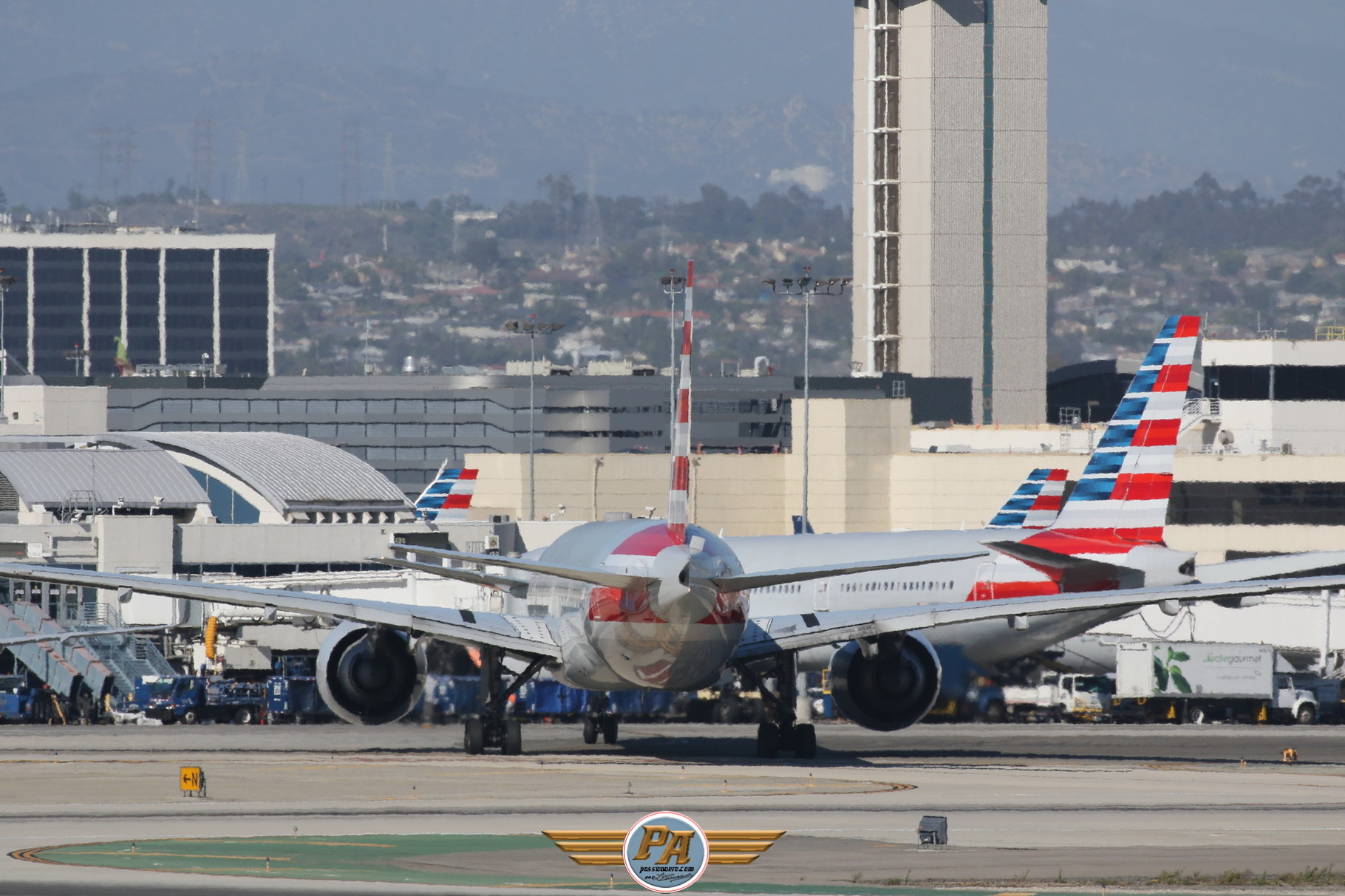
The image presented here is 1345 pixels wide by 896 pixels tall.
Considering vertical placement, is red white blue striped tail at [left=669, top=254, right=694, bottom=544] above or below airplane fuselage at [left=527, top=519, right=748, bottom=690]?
above

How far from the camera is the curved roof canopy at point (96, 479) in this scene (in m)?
97.6

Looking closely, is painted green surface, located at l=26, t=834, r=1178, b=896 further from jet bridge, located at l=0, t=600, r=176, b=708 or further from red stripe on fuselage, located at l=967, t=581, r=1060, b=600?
jet bridge, located at l=0, t=600, r=176, b=708

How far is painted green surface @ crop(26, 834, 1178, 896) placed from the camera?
25.0 meters

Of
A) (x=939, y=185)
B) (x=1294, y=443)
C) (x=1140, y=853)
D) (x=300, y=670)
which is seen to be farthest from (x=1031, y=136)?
(x=1140, y=853)

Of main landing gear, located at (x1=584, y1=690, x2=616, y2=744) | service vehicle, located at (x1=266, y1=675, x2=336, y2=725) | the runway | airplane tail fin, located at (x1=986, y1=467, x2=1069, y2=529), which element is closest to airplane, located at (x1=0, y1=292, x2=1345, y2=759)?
the runway

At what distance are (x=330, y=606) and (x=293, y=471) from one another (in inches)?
3034

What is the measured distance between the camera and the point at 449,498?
339 feet

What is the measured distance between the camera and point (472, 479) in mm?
105375

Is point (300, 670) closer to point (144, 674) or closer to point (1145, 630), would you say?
point (144, 674)

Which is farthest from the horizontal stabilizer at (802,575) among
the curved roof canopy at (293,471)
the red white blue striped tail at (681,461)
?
the curved roof canopy at (293,471)

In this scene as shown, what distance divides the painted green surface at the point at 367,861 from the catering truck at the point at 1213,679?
128 feet

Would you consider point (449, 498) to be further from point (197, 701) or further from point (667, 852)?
point (667, 852)

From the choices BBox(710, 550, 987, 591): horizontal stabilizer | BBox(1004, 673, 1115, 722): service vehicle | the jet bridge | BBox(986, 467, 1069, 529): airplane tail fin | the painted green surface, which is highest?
BBox(986, 467, 1069, 529): airplane tail fin

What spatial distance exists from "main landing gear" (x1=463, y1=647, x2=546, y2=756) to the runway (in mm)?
758
